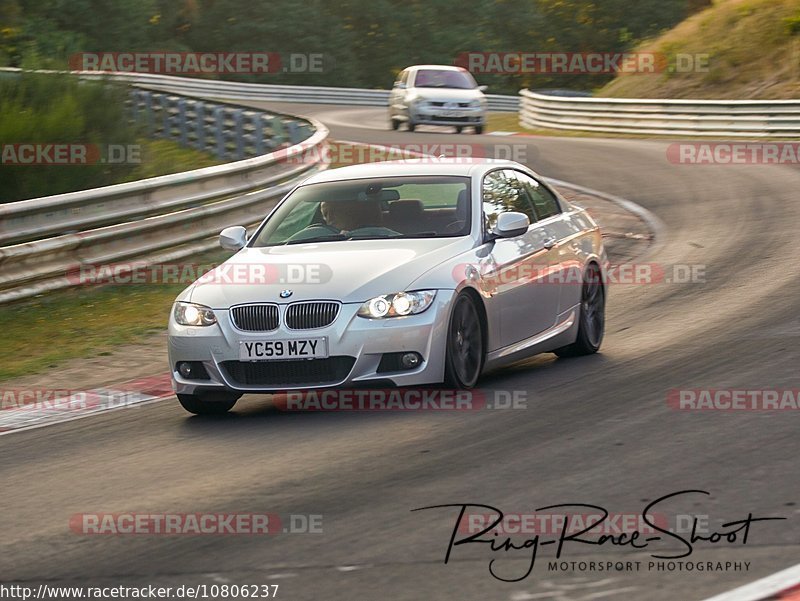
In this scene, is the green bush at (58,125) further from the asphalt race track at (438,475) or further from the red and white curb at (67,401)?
the asphalt race track at (438,475)

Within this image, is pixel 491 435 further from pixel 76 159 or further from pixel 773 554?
pixel 76 159

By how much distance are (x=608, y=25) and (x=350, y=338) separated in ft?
235

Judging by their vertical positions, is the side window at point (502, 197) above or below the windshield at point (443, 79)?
above

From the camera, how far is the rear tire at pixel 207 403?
30.6 feet

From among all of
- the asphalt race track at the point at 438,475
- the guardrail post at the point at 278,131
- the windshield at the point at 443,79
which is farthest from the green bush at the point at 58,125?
the windshield at the point at 443,79

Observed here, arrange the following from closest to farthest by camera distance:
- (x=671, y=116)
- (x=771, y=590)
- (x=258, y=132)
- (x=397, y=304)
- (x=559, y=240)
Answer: (x=771, y=590) < (x=397, y=304) < (x=559, y=240) < (x=258, y=132) < (x=671, y=116)

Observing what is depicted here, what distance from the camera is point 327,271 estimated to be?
9.12 meters

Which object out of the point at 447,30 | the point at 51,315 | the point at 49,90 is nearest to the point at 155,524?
the point at 51,315

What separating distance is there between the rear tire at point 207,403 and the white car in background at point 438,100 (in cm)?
2678

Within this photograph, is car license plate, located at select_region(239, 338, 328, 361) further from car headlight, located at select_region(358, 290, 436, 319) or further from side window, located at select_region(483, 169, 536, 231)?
side window, located at select_region(483, 169, 536, 231)

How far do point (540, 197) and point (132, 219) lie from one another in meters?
6.35

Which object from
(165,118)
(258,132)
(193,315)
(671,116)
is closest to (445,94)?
(671,116)

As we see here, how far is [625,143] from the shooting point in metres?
32.0

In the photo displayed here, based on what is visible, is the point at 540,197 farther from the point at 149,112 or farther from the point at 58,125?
the point at 149,112
